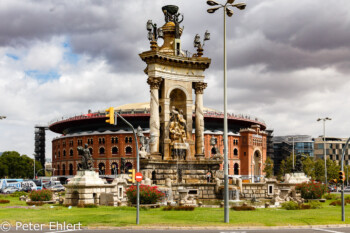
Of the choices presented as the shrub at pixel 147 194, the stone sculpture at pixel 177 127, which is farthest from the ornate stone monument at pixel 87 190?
the stone sculpture at pixel 177 127

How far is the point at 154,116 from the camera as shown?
50.8 meters

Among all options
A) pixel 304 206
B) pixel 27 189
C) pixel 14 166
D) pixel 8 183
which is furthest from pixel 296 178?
pixel 14 166

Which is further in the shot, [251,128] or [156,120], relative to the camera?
[251,128]

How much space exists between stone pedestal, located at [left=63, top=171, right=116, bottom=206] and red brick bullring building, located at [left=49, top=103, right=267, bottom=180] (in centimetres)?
8034

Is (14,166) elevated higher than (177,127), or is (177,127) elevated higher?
(177,127)

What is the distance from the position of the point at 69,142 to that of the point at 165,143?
288ft

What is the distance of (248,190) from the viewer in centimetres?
4703

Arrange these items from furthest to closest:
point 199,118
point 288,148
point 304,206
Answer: point 288,148 → point 199,118 → point 304,206

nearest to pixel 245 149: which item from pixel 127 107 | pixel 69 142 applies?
pixel 127 107

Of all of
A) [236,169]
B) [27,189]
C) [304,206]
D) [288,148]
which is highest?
[288,148]

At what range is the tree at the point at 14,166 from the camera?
131 meters

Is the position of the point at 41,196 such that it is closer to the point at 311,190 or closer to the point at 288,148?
the point at 311,190

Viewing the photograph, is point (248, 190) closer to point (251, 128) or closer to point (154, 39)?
point (154, 39)

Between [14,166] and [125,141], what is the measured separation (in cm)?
3587
